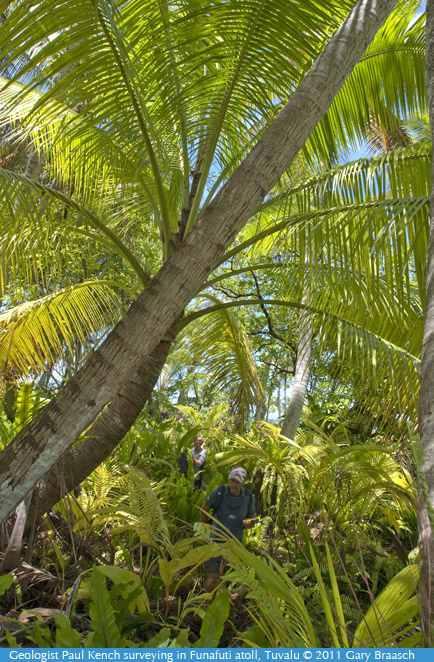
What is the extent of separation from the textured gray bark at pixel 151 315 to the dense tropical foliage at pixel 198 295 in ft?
0.05

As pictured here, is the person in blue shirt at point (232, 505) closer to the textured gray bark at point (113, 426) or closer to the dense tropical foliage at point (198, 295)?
the dense tropical foliage at point (198, 295)

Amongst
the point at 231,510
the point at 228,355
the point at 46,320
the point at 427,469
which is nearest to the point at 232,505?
the point at 231,510

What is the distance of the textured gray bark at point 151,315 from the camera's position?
2.12 metres

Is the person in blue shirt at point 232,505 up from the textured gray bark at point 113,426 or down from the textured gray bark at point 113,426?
down

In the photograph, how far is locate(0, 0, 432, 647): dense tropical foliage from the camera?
224 cm

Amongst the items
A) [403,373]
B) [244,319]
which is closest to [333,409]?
[244,319]

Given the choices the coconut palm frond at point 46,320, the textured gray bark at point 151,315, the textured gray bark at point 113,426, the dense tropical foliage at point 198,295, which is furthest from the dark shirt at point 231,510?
the textured gray bark at point 151,315

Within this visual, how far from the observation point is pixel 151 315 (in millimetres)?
2197

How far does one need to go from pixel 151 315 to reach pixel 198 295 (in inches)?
94.4

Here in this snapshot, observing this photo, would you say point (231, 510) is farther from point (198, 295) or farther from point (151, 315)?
point (151, 315)

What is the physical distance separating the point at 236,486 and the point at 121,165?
3151 mm

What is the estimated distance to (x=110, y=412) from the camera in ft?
12.0
